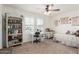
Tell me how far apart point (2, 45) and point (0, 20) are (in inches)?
23.6

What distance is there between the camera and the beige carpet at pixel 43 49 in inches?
90.3

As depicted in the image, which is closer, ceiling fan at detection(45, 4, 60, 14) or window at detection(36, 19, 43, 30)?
ceiling fan at detection(45, 4, 60, 14)


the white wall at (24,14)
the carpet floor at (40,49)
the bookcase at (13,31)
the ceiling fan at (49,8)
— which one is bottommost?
the carpet floor at (40,49)

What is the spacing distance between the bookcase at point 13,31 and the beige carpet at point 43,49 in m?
0.18

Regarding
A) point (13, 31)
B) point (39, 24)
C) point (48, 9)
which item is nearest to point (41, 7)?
point (48, 9)

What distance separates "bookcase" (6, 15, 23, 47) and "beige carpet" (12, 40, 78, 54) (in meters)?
0.18

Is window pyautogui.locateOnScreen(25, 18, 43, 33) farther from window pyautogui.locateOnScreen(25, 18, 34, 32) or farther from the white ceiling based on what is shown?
the white ceiling

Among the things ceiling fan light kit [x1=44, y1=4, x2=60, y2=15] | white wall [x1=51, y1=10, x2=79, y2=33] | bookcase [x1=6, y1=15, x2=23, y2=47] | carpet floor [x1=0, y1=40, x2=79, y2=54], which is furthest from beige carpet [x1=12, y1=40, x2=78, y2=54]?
ceiling fan light kit [x1=44, y1=4, x2=60, y2=15]

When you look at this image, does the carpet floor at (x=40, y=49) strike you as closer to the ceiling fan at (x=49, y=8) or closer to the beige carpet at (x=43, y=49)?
the beige carpet at (x=43, y=49)

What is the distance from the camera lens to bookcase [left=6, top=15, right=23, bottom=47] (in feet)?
7.83

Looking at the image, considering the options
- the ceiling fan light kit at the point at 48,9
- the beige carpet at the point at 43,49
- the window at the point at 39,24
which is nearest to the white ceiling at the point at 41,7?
the ceiling fan light kit at the point at 48,9

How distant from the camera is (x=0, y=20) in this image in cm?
230
